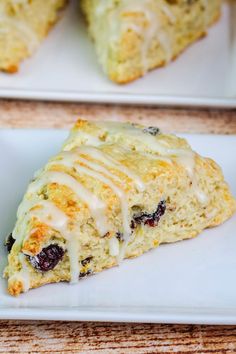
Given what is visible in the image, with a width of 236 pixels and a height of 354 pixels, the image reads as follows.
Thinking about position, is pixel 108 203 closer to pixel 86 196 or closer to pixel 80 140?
pixel 86 196

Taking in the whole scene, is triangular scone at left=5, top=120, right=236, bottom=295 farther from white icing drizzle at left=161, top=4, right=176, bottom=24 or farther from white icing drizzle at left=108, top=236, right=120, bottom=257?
white icing drizzle at left=161, top=4, right=176, bottom=24

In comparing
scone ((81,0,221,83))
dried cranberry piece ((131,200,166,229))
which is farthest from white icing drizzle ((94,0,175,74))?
dried cranberry piece ((131,200,166,229))

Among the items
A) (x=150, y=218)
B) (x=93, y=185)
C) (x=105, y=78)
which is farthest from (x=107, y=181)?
(x=105, y=78)

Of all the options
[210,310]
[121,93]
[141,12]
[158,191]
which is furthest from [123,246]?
[141,12]

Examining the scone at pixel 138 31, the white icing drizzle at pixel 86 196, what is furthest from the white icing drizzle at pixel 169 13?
the white icing drizzle at pixel 86 196

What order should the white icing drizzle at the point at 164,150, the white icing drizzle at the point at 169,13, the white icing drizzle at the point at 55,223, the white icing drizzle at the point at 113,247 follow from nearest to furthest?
the white icing drizzle at the point at 55,223 → the white icing drizzle at the point at 113,247 → the white icing drizzle at the point at 164,150 → the white icing drizzle at the point at 169,13

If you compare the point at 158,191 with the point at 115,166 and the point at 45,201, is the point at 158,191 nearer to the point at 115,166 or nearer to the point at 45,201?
the point at 115,166

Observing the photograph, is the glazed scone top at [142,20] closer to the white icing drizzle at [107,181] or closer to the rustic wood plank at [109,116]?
the rustic wood plank at [109,116]
